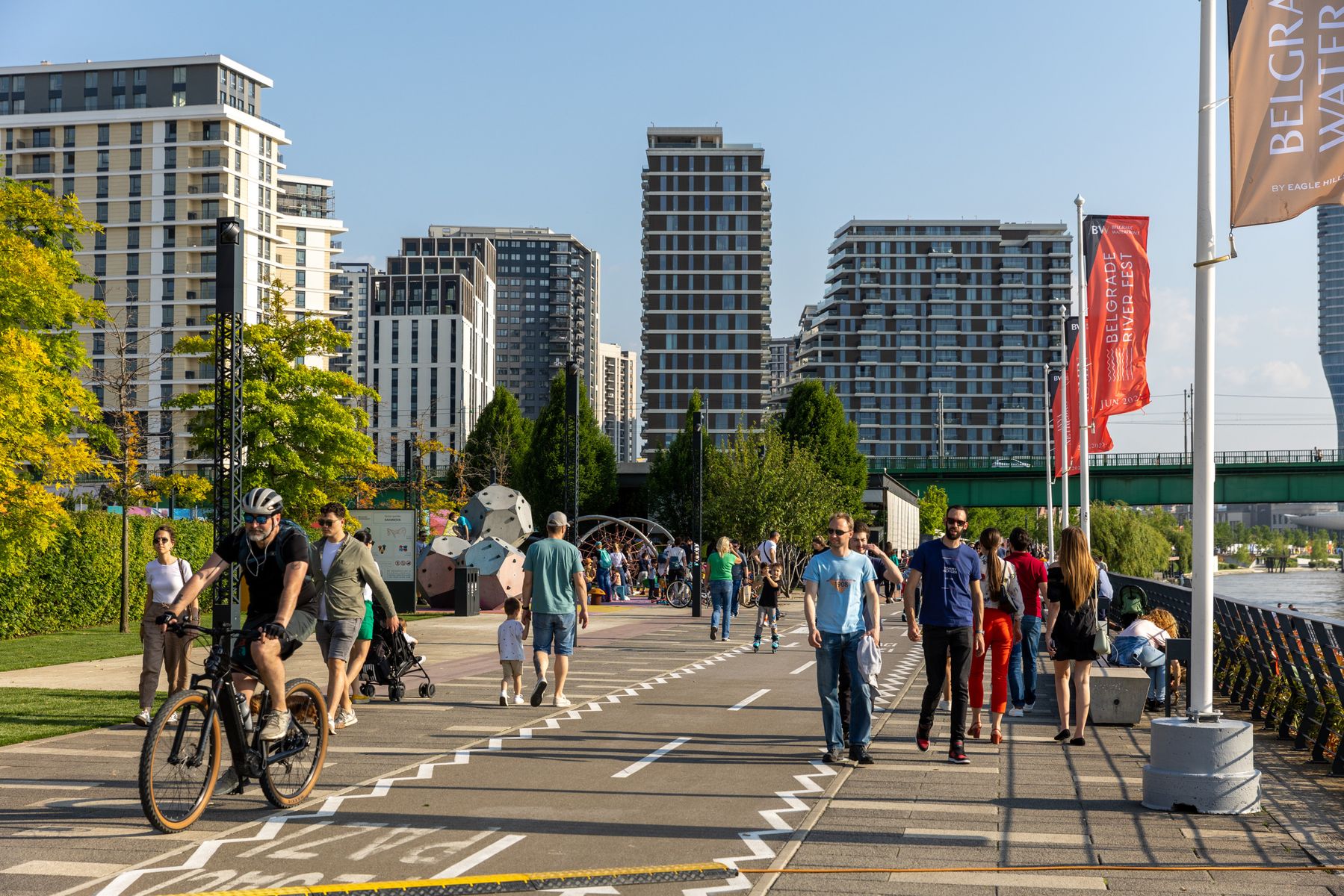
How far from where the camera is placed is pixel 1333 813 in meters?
8.76

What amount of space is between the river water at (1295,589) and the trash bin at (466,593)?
55.9 metres

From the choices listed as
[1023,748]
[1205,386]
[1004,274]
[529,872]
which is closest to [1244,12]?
[1205,386]

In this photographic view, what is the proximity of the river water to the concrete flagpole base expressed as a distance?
2862 inches

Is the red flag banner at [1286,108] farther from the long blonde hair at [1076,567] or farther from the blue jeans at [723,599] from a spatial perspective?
the blue jeans at [723,599]

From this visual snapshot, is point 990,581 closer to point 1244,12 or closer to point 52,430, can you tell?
point 1244,12

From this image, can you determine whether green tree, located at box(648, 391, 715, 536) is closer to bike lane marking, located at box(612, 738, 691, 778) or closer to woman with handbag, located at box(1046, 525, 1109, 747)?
woman with handbag, located at box(1046, 525, 1109, 747)

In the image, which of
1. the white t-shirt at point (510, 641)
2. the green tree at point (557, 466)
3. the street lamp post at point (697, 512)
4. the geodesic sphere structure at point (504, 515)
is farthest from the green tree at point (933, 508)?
the white t-shirt at point (510, 641)

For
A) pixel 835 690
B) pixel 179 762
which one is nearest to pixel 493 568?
pixel 835 690

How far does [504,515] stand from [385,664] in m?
23.6

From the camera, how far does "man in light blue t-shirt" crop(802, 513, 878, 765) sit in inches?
419

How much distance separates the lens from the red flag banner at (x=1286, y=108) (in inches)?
347

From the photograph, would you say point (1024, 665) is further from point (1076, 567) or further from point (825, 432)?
point (825, 432)

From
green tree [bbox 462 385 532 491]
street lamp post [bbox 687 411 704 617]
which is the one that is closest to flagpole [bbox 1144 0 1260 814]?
street lamp post [bbox 687 411 704 617]

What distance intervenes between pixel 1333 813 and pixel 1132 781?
1479mm
